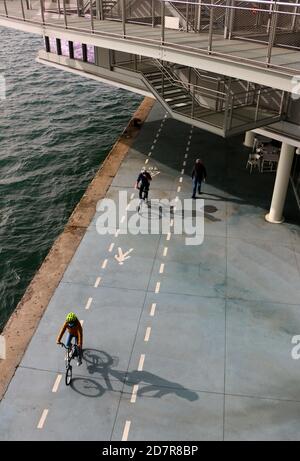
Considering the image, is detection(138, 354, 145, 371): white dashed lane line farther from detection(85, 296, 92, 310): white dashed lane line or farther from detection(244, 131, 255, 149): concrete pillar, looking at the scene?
detection(244, 131, 255, 149): concrete pillar

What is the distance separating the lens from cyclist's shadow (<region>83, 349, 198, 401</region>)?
9.73 m

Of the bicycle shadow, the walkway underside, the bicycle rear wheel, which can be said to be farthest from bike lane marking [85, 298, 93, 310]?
the walkway underside

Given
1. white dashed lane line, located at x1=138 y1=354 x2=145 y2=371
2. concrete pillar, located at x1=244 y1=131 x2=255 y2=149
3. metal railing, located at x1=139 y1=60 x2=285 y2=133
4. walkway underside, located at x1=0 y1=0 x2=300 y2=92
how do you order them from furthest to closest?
concrete pillar, located at x1=244 y1=131 x2=255 y2=149 → metal railing, located at x1=139 y1=60 x2=285 y2=133 → walkway underside, located at x1=0 y1=0 x2=300 y2=92 → white dashed lane line, located at x1=138 y1=354 x2=145 y2=371

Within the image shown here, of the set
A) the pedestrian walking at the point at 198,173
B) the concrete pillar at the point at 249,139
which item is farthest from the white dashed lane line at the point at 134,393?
the concrete pillar at the point at 249,139

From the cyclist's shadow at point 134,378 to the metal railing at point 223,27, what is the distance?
8.24m

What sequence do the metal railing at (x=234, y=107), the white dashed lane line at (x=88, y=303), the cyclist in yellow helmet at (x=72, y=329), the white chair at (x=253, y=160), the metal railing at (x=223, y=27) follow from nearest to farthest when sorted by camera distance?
the cyclist in yellow helmet at (x=72, y=329) → the metal railing at (x=223, y=27) → the white dashed lane line at (x=88, y=303) → the metal railing at (x=234, y=107) → the white chair at (x=253, y=160)

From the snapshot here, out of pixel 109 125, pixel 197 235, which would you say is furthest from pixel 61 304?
pixel 109 125

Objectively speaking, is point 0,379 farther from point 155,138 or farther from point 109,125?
point 109,125

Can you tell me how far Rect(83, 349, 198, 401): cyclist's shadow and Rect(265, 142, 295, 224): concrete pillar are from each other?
8.28m

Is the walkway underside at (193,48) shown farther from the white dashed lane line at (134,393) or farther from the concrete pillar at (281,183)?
the white dashed lane line at (134,393)

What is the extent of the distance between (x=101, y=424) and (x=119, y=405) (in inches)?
23.5

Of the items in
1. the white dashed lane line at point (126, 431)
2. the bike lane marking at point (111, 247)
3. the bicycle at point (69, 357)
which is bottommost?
the white dashed lane line at point (126, 431)

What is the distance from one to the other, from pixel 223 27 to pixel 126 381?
44.1ft

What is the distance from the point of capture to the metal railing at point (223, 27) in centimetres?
1091
